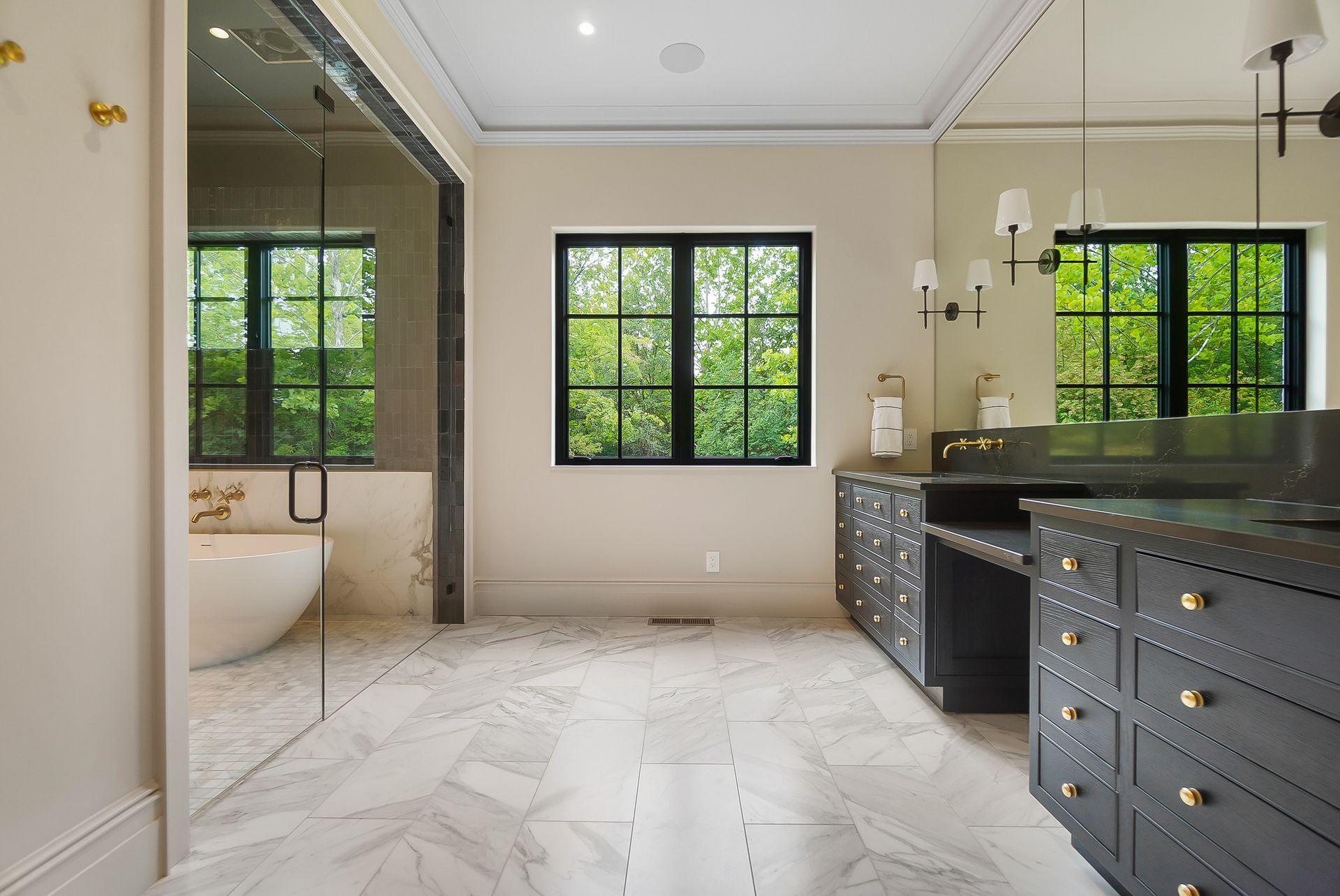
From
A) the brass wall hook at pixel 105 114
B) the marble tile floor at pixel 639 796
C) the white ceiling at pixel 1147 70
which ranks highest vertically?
the white ceiling at pixel 1147 70

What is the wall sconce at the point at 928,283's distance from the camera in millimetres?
3287

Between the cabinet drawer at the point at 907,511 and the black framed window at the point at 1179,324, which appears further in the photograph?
the cabinet drawer at the point at 907,511

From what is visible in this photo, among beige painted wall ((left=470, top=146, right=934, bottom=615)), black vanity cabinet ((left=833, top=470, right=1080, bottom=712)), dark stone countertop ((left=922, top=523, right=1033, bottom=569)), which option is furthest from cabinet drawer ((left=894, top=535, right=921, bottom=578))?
beige painted wall ((left=470, top=146, right=934, bottom=615))

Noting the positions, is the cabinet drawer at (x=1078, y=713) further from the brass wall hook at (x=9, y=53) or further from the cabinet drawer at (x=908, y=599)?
the brass wall hook at (x=9, y=53)

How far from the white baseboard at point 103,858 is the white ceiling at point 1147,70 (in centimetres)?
296

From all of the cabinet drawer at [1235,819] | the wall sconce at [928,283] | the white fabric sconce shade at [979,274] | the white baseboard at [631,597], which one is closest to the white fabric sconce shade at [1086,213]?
the white fabric sconce shade at [979,274]

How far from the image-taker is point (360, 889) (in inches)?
54.1

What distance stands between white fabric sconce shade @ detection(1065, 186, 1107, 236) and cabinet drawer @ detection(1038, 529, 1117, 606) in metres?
1.28

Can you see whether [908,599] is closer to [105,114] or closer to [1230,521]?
[1230,521]

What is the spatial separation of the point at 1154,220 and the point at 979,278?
1.05 metres

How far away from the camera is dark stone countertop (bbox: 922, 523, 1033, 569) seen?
1658 millimetres

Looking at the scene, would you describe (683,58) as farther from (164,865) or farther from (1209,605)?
(164,865)

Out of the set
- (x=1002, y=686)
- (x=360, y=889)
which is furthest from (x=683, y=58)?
(x=360, y=889)

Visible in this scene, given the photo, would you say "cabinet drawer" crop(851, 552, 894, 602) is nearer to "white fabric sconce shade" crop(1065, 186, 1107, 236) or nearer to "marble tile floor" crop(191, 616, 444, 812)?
"white fabric sconce shade" crop(1065, 186, 1107, 236)
